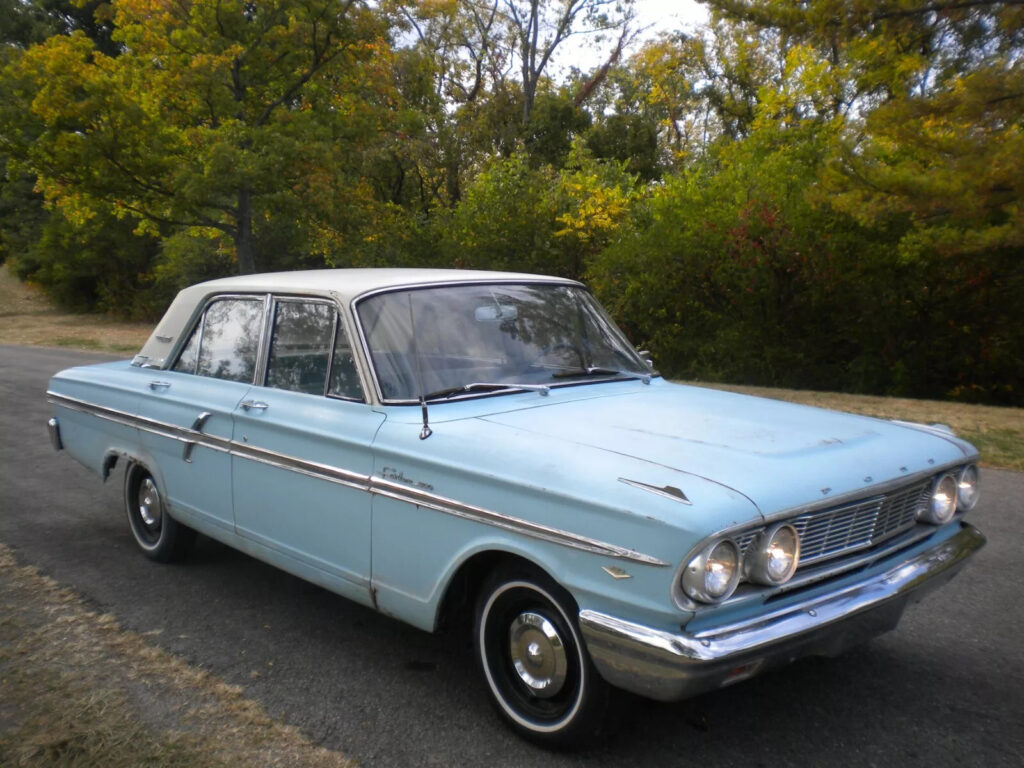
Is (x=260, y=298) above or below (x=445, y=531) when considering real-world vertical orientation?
above

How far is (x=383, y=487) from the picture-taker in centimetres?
363

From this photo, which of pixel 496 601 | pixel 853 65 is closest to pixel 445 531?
pixel 496 601

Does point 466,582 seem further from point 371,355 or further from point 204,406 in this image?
point 204,406

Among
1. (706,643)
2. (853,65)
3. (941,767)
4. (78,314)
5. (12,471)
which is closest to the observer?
(706,643)

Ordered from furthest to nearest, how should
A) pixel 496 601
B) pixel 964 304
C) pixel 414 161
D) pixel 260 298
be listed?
pixel 414 161 → pixel 964 304 → pixel 260 298 → pixel 496 601

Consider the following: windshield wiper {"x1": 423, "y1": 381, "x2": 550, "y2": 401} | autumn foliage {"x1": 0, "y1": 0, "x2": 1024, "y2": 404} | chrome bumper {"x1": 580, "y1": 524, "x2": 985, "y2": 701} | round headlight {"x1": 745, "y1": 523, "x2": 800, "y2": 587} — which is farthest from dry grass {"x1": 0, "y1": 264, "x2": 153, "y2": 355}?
round headlight {"x1": 745, "y1": 523, "x2": 800, "y2": 587}

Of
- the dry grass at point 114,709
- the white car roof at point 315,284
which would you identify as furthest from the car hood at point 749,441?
the dry grass at point 114,709

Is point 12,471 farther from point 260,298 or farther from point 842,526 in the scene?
point 842,526

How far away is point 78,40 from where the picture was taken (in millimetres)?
19266

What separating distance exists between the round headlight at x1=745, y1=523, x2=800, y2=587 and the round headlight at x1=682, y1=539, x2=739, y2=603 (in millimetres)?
93

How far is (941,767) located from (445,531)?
1.86 meters

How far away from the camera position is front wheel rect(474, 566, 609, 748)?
120 inches

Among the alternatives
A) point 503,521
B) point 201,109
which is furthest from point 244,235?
point 503,521

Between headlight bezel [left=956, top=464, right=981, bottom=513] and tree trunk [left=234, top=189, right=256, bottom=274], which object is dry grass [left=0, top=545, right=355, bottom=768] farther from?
tree trunk [left=234, top=189, right=256, bottom=274]
